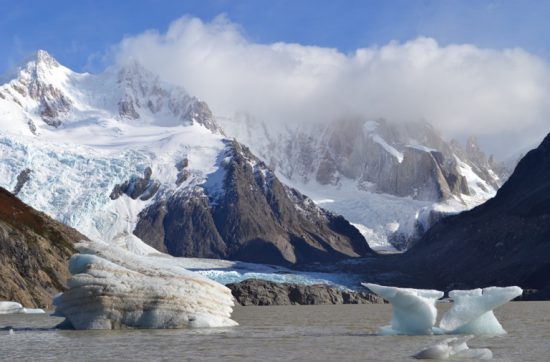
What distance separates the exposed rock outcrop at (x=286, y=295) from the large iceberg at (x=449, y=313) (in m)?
84.8

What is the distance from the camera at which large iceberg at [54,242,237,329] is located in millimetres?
43875

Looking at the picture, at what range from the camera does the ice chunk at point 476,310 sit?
40812mm

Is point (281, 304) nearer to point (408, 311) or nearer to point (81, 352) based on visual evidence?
point (408, 311)

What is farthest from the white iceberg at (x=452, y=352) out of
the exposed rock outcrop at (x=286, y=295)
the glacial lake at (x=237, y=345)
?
the exposed rock outcrop at (x=286, y=295)

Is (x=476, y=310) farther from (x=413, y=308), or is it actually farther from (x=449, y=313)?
(x=413, y=308)

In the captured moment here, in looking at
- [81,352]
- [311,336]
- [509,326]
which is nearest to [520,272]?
[509,326]

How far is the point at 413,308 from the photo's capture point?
4209 centimetres

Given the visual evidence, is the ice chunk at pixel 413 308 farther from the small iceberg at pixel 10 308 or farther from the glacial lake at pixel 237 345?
the small iceberg at pixel 10 308

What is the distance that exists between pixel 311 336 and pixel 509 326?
1460cm

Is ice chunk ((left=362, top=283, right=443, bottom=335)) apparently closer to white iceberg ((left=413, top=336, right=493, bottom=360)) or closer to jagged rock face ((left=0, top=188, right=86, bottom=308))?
white iceberg ((left=413, top=336, right=493, bottom=360))

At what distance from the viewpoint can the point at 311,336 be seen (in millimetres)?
41594

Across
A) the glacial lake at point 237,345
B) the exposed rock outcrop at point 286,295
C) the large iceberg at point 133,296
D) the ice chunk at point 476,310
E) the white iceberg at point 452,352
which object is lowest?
the white iceberg at point 452,352

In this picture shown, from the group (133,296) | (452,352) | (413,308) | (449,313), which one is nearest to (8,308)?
(133,296)

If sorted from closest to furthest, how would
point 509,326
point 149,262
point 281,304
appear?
1. point 149,262
2. point 509,326
3. point 281,304
